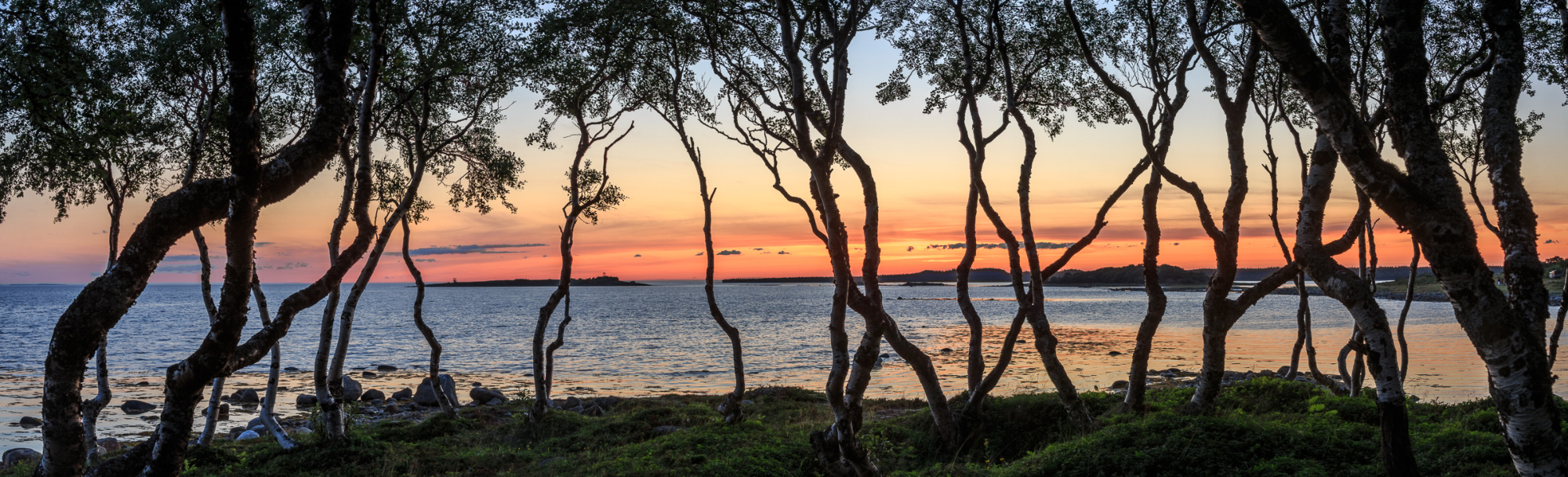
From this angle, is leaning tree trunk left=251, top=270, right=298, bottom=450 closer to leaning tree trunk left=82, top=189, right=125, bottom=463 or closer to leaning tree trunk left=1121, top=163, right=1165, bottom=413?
leaning tree trunk left=82, top=189, right=125, bottom=463

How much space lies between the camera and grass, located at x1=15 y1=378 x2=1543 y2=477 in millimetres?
9070

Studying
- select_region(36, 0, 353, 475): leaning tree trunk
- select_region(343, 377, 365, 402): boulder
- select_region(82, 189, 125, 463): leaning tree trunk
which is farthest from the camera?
select_region(343, 377, 365, 402): boulder

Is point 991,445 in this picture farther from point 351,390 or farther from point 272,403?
point 351,390

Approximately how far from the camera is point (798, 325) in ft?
243

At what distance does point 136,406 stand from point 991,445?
28133mm

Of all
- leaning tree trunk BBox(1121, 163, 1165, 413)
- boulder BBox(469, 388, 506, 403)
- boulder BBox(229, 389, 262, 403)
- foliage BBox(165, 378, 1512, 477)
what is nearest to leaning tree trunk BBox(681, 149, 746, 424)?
foliage BBox(165, 378, 1512, 477)

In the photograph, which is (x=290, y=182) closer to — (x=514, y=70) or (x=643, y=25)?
(x=643, y=25)

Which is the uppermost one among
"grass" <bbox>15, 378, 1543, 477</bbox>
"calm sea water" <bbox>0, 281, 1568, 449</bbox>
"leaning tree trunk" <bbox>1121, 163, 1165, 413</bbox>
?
"leaning tree trunk" <bbox>1121, 163, 1165, 413</bbox>

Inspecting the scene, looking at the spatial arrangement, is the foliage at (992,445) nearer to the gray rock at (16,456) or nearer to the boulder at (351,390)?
the gray rock at (16,456)

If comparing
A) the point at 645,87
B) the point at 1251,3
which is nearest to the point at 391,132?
the point at 645,87

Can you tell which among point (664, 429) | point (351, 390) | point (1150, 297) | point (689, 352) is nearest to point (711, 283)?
point (664, 429)

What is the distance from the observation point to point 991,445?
13.1 m

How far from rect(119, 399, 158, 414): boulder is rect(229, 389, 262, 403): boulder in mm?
2357

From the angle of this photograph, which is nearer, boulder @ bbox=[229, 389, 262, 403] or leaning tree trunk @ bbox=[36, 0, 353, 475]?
leaning tree trunk @ bbox=[36, 0, 353, 475]
